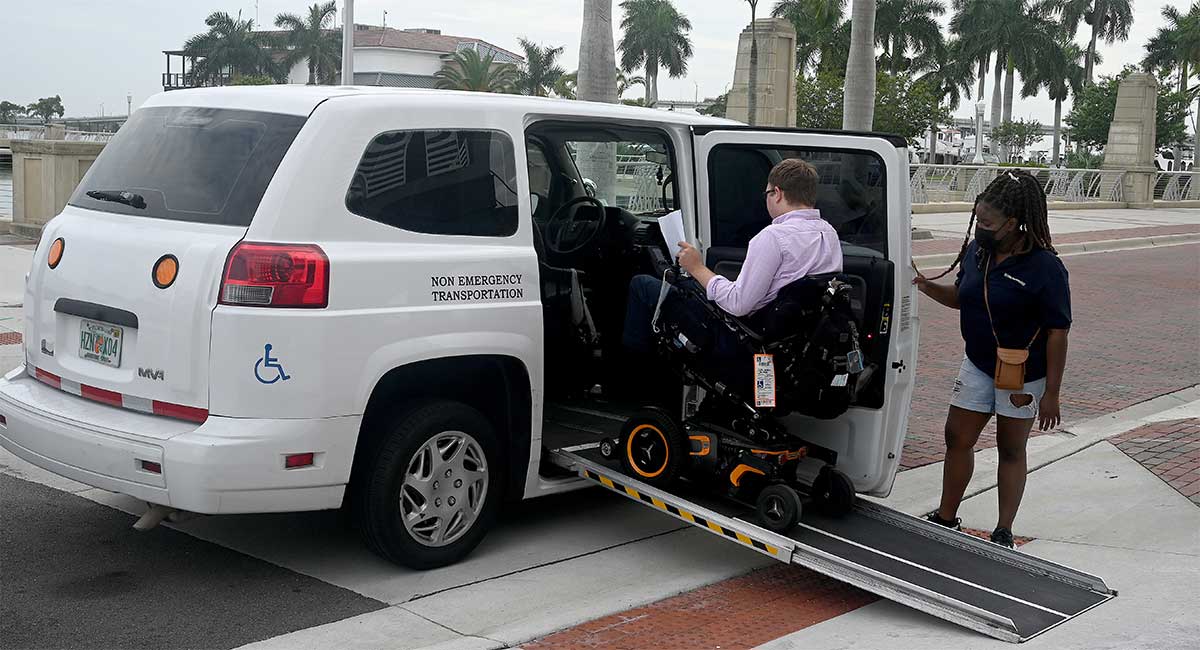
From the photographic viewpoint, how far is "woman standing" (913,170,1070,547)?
17.6ft

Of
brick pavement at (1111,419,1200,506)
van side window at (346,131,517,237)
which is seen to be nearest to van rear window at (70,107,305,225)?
van side window at (346,131,517,237)

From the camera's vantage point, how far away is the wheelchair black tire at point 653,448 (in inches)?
216

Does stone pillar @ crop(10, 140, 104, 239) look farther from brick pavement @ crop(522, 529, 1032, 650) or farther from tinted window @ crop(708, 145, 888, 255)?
brick pavement @ crop(522, 529, 1032, 650)

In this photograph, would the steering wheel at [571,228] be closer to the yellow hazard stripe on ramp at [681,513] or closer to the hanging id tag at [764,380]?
the yellow hazard stripe on ramp at [681,513]

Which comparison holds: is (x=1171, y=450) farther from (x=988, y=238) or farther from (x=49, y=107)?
(x=49, y=107)

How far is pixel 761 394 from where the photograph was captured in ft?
17.6

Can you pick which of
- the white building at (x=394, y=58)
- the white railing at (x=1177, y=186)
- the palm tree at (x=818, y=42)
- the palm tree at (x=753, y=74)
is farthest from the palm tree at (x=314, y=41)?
the palm tree at (x=753, y=74)

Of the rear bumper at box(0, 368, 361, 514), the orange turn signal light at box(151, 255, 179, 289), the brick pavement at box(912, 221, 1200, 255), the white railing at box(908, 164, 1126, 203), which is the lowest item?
the rear bumper at box(0, 368, 361, 514)

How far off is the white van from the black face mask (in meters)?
0.34

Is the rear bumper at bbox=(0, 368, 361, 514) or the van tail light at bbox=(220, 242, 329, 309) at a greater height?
the van tail light at bbox=(220, 242, 329, 309)

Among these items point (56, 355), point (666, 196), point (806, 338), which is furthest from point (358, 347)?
point (666, 196)

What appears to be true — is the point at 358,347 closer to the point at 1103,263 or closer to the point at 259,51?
the point at 1103,263

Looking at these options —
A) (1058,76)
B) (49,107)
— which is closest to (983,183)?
(1058,76)

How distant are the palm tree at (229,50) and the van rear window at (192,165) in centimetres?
9850
